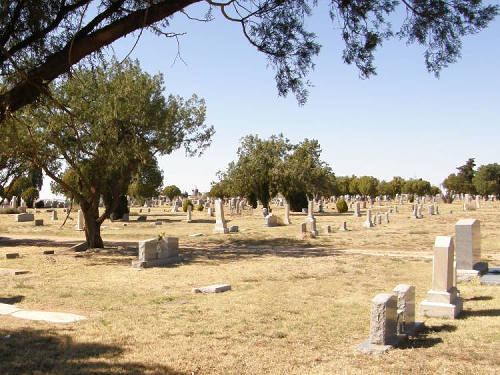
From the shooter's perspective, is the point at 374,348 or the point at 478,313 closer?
Result: the point at 374,348

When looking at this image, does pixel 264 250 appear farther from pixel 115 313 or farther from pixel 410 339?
pixel 410 339

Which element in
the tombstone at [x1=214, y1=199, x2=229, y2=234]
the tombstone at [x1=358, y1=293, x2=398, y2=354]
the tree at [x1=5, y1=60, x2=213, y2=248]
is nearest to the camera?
the tombstone at [x1=358, y1=293, x2=398, y2=354]

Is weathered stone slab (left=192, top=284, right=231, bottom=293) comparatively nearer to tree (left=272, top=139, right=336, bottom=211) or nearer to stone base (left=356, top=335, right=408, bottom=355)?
stone base (left=356, top=335, right=408, bottom=355)

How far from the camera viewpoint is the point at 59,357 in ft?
20.7

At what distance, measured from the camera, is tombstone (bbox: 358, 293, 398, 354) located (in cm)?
679

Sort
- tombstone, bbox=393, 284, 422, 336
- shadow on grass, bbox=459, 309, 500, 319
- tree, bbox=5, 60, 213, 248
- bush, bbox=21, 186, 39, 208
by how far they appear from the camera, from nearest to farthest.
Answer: tombstone, bbox=393, 284, 422, 336, shadow on grass, bbox=459, 309, 500, 319, tree, bbox=5, 60, 213, 248, bush, bbox=21, 186, 39, 208

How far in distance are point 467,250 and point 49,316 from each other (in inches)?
421

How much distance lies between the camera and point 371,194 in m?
87.6

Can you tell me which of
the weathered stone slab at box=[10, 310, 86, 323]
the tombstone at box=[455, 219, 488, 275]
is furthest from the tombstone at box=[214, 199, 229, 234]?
the weathered stone slab at box=[10, 310, 86, 323]

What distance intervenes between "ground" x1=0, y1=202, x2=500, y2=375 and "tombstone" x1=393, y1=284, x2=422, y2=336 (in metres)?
0.23

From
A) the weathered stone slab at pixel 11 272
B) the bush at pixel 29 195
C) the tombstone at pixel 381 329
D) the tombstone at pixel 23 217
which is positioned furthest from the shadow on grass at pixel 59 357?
the bush at pixel 29 195

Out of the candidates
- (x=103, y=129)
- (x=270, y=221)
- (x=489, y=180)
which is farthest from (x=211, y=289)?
(x=489, y=180)

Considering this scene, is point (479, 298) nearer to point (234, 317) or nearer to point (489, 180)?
point (234, 317)

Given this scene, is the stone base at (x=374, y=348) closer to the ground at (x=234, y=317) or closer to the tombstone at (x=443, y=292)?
the ground at (x=234, y=317)
